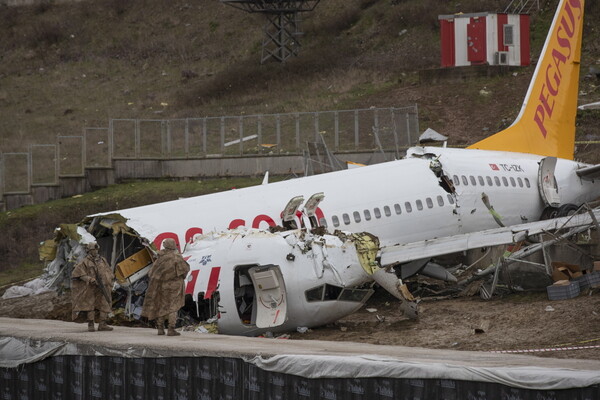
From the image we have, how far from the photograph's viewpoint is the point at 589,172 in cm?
3972

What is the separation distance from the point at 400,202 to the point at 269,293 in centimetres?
819

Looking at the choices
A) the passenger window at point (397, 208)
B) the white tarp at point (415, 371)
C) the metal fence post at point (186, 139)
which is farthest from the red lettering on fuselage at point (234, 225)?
the metal fence post at point (186, 139)

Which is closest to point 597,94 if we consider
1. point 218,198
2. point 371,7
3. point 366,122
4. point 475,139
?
point 475,139

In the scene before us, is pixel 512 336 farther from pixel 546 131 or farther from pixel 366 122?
pixel 366 122

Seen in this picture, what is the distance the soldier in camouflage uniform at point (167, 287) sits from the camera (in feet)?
Answer: 75.8

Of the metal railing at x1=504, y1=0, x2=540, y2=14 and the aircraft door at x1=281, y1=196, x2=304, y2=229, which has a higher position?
the metal railing at x1=504, y1=0, x2=540, y2=14

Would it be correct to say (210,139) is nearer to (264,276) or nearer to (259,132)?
(259,132)

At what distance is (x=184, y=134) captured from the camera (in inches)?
2105

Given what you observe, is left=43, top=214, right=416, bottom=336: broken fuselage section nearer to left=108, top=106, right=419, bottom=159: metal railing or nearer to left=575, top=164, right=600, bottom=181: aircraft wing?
left=575, top=164, right=600, bottom=181: aircraft wing

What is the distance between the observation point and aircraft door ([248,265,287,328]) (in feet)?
88.1

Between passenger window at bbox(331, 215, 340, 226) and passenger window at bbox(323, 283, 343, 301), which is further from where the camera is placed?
passenger window at bbox(331, 215, 340, 226)

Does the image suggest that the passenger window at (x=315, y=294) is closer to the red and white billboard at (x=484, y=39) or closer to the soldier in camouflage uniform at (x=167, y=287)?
the soldier in camouflage uniform at (x=167, y=287)

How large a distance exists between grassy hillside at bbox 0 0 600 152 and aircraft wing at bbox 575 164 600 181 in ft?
45.8

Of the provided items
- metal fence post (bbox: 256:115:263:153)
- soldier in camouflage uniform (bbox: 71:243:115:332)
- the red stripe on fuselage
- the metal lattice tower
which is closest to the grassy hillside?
the metal lattice tower
